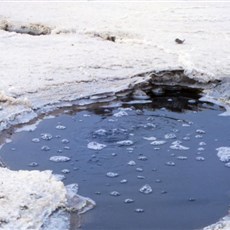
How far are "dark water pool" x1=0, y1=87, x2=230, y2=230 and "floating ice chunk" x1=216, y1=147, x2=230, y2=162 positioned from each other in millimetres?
67

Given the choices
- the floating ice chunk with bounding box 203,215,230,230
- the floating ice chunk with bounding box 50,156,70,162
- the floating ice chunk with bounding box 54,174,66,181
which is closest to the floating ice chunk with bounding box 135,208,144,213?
the floating ice chunk with bounding box 203,215,230,230

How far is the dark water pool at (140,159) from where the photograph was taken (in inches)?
173

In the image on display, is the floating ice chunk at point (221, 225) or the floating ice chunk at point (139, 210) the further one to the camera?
the floating ice chunk at point (139, 210)

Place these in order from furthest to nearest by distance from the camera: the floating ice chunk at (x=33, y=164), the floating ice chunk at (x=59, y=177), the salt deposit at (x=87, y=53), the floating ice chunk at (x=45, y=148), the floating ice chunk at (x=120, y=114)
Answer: the floating ice chunk at (x=120, y=114) < the salt deposit at (x=87, y=53) < the floating ice chunk at (x=45, y=148) < the floating ice chunk at (x=33, y=164) < the floating ice chunk at (x=59, y=177)

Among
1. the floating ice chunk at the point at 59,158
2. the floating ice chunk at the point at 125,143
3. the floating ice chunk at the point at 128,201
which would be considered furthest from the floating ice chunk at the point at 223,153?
the floating ice chunk at the point at 59,158

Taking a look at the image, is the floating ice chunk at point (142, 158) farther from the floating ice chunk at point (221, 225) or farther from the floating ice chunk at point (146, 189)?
the floating ice chunk at point (221, 225)

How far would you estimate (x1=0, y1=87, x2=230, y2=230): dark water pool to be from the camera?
14.4 feet

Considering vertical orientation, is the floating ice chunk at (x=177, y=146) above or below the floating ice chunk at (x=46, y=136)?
above

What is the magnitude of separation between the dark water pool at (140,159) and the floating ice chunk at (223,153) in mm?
67

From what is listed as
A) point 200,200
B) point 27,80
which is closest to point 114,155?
point 200,200

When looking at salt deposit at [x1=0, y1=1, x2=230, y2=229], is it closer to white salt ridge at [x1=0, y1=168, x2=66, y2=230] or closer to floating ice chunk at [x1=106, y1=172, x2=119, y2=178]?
white salt ridge at [x1=0, y1=168, x2=66, y2=230]

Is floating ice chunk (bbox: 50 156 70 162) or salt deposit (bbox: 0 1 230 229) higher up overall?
salt deposit (bbox: 0 1 230 229)

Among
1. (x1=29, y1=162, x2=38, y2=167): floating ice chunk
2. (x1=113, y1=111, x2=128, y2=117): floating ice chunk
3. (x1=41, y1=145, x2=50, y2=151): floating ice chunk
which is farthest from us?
(x1=113, y1=111, x2=128, y2=117): floating ice chunk

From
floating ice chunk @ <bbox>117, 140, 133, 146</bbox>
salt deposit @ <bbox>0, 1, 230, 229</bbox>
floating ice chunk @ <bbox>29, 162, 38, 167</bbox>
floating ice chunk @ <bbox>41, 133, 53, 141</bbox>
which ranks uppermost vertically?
salt deposit @ <bbox>0, 1, 230, 229</bbox>
